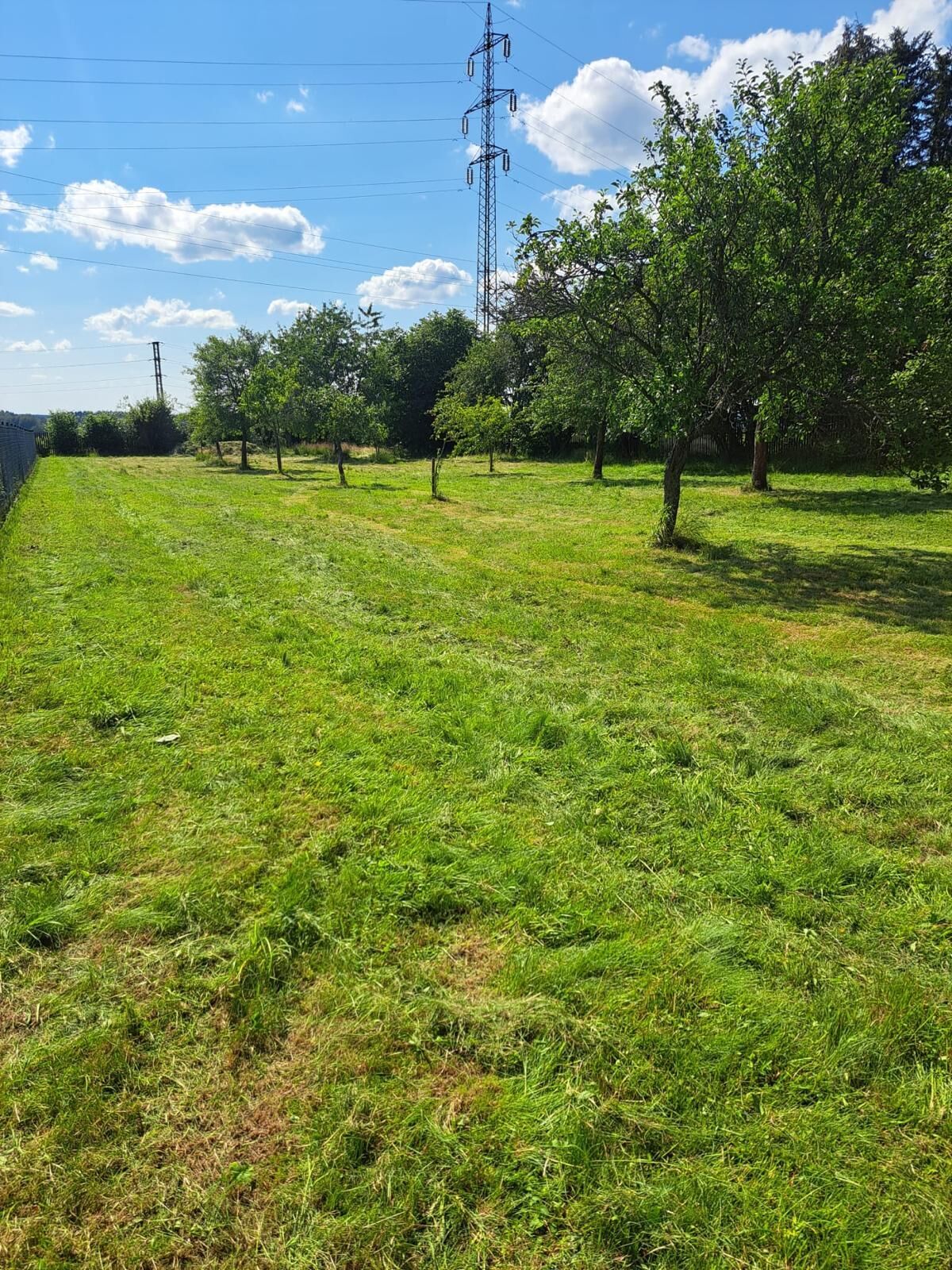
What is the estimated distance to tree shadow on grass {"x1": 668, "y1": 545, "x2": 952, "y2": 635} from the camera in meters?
7.11

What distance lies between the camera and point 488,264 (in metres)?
35.4

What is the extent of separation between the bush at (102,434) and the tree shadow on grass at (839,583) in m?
40.9

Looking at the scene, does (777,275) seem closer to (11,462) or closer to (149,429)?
(11,462)

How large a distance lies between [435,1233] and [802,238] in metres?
10.6

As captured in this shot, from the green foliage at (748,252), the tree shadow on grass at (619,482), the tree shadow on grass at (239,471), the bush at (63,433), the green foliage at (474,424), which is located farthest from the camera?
the bush at (63,433)

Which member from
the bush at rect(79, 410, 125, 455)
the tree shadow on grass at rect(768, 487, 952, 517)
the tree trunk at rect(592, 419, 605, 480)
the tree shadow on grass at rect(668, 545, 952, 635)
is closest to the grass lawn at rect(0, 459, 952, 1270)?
the tree shadow on grass at rect(668, 545, 952, 635)

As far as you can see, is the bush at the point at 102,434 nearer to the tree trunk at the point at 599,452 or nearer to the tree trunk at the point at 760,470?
the tree trunk at the point at 599,452

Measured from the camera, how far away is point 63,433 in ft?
126

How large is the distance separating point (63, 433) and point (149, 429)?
15.9ft

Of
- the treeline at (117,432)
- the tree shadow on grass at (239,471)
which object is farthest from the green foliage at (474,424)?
the treeline at (117,432)

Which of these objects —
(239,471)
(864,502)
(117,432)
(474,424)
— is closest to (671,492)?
(864,502)

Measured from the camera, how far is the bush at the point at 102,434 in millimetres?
39156

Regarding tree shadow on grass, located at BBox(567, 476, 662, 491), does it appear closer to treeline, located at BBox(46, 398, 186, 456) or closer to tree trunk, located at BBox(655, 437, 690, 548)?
tree trunk, located at BBox(655, 437, 690, 548)

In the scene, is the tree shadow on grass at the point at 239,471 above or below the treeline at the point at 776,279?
below
